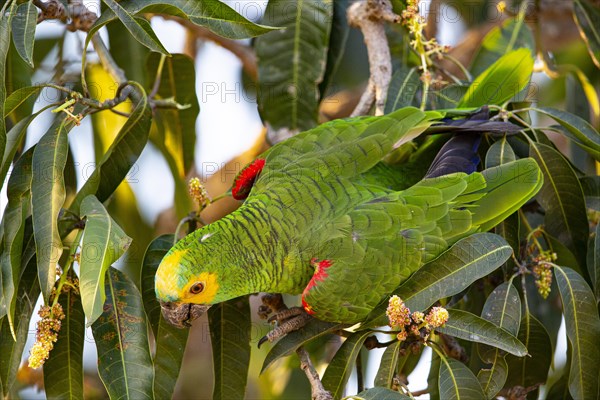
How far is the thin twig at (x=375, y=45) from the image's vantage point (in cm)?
305

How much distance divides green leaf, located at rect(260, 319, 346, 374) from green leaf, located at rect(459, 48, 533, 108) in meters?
1.03

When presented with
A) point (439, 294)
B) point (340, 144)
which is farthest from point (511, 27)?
point (439, 294)

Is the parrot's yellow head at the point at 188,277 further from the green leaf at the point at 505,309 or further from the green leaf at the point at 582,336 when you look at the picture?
the green leaf at the point at 582,336

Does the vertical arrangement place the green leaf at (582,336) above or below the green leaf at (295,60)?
below

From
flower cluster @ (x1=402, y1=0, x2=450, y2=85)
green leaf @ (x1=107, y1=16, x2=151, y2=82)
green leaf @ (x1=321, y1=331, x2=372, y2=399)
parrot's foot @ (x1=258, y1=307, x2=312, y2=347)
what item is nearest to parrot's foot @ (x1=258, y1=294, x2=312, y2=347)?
parrot's foot @ (x1=258, y1=307, x2=312, y2=347)

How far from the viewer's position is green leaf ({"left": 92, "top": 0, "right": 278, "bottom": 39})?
2.09 meters

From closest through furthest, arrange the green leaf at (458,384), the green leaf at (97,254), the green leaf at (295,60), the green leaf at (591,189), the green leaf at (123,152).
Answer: the green leaf at (97,254) < the green leaf at (458,384) < the green leaf at (123,152) < the green leaf at (591,189) < the green leaf at (295,60)

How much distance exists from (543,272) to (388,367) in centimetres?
62

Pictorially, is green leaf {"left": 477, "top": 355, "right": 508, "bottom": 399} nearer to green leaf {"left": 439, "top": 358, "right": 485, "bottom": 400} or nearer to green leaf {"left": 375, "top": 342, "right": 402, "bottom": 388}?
green leaf {"left": 439, "top": 358, "right": 485, "bottom": 400}

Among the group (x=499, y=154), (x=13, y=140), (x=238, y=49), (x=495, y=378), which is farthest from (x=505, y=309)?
(x=238, y=49)

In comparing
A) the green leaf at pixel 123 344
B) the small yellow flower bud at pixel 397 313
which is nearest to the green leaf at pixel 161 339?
the green leaf at pixel 123 344

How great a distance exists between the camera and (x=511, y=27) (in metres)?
3.53

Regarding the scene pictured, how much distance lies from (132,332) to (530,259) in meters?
1.33

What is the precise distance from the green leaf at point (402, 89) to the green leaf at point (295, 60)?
30 centimetres
